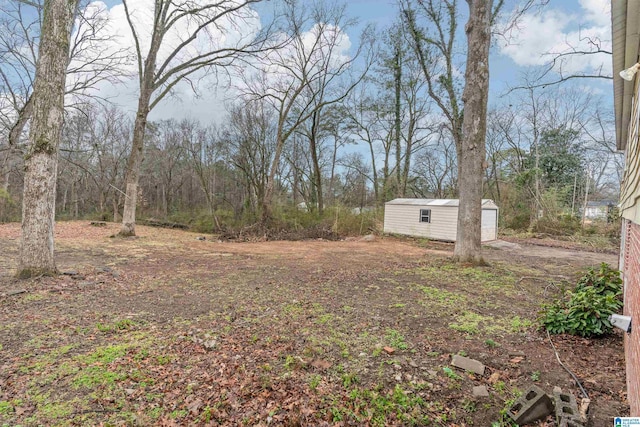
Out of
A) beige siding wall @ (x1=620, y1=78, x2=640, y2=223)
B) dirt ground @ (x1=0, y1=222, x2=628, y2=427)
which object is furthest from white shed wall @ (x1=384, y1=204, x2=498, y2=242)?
beige siding wall @ (x1=620, y1=78, x2=640, y2=223)

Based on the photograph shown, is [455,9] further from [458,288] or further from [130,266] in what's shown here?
[130,266]

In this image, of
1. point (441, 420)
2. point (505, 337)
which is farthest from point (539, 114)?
point (441, 420)

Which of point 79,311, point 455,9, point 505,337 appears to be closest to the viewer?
point 505,337

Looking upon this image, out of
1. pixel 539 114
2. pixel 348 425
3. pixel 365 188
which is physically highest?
pixel 539 114

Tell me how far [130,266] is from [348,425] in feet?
18.4

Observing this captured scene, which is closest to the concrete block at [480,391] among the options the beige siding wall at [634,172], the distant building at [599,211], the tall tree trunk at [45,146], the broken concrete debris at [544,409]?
the broken concrete debris at [544,409]

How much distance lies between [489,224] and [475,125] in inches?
317

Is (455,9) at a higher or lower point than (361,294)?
higher

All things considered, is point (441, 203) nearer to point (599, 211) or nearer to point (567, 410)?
point (599, 211)

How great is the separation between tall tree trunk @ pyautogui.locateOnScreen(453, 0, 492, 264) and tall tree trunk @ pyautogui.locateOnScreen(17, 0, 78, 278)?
727 cm

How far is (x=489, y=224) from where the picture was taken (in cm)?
1297

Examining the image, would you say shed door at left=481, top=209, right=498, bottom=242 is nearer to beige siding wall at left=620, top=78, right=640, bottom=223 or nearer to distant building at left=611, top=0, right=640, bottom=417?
distant building at left=611, top=0, right=640, bottom=417

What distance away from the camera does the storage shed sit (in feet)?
41.6

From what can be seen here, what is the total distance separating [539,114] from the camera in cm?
2089
